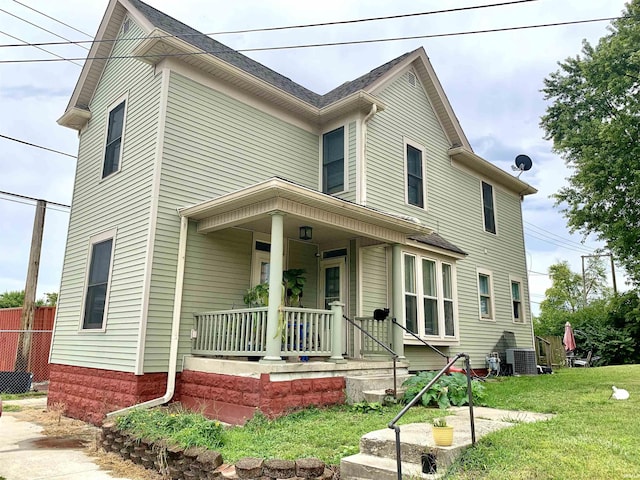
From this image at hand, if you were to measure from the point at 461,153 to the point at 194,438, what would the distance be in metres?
10.6

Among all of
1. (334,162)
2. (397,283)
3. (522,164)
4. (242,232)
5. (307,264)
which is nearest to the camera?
(242,232)

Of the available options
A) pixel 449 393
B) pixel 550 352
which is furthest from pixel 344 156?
pixel 550 352

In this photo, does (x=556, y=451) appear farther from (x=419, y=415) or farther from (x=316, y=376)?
→ (x=316, y=376)

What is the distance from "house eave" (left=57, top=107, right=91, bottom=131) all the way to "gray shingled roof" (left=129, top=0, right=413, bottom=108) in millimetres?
2937

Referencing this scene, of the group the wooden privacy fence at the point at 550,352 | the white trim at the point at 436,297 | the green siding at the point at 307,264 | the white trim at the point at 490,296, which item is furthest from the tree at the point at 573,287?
the green siding at the point at 307,264

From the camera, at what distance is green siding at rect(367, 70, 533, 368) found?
10789mm

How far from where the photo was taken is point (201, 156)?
28.5ft

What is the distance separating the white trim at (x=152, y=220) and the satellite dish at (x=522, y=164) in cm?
1171

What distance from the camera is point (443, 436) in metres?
4.16

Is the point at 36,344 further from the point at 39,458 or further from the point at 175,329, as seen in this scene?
the point at 39,458

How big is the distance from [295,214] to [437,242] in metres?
5.22

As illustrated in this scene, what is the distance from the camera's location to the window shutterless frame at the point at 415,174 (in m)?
11.5

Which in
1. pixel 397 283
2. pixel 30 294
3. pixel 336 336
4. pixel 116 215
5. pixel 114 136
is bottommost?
pixel 336 336

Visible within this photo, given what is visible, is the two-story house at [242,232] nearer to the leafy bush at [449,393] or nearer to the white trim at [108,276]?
the white trim at [108,276]
